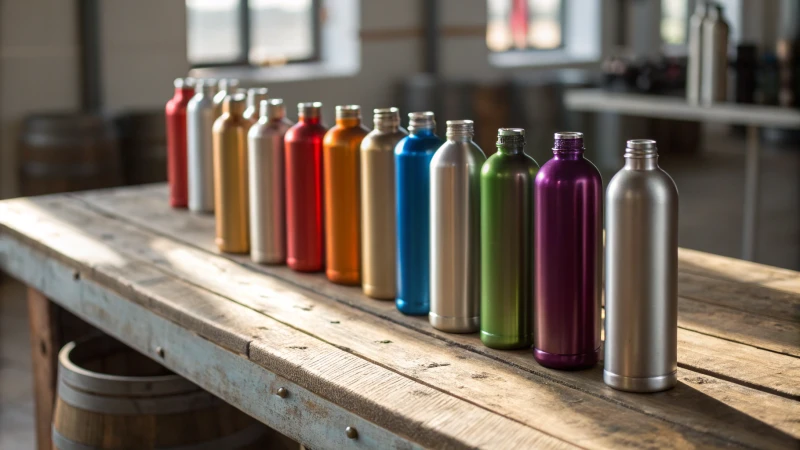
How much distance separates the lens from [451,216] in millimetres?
1309

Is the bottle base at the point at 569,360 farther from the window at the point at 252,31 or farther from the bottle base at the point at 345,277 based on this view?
the window at the point at 252,31

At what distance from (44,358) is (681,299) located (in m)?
1.43

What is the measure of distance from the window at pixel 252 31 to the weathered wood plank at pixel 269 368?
4.66 metres

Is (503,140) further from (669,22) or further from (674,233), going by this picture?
(669,22)

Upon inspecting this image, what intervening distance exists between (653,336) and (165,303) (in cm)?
79

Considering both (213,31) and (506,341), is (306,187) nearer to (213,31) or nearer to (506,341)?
(506,341)

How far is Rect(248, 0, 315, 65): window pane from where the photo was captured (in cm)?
675

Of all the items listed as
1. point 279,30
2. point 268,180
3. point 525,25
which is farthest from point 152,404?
point 525,25

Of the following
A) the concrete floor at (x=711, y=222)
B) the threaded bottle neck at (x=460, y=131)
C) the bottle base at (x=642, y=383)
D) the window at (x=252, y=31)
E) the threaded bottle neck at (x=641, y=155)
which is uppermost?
the window at (x=252, y=31)

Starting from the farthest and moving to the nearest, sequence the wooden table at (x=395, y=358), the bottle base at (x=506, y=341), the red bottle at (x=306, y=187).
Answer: the red bottle at (x=306, y=187) < the bottle base at (x=506, y=341) < the wooden table at (x=395, y=358)

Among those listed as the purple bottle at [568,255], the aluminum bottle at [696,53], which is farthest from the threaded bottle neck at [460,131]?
the aluminum bottle at [696,53]

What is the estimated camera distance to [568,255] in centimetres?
116

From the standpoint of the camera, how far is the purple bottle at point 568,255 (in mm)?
1157

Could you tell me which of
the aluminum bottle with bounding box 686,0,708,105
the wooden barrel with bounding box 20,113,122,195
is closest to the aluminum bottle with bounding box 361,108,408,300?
the aluminum bottle with bounding box 686,0,708,105
